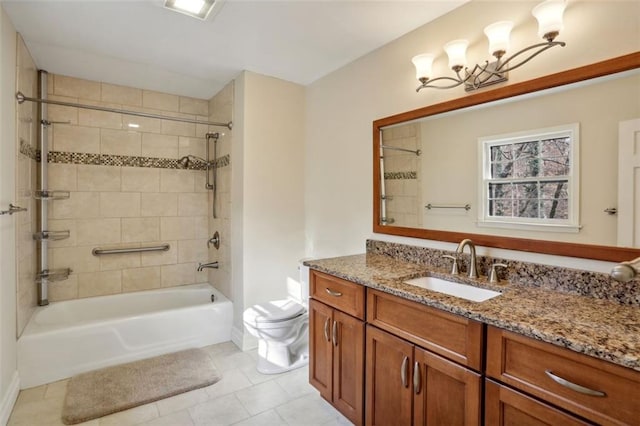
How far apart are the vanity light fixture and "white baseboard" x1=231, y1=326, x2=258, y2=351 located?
2.33 m

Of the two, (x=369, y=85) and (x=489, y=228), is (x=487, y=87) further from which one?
(x=369, y=85)

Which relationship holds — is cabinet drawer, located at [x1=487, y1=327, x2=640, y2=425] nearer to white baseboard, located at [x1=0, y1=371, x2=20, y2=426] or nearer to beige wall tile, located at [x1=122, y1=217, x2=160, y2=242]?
white baseboard, located at [x1=0, y1=371, x2=20, y2=426]

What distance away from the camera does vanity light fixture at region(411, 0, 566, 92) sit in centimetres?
136

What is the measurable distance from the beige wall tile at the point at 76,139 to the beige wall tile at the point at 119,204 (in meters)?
0.43

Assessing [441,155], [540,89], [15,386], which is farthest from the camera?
[15,386]

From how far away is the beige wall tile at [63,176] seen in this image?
2.85m

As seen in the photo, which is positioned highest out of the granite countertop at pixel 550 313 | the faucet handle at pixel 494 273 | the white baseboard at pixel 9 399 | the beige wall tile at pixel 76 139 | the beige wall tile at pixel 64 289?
the beige wall tile at pixel 76 139

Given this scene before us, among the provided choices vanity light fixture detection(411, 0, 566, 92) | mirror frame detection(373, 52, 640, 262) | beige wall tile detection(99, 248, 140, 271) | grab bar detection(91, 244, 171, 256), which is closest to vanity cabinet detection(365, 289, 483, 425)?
mirror frame detection(373, 52, 640, 262)

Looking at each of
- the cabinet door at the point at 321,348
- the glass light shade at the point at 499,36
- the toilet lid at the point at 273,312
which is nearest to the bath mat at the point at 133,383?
the toilet lid at the point at 273,312

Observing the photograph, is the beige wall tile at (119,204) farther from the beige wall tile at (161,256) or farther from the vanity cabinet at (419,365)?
the vanity cabinet at (419,365)

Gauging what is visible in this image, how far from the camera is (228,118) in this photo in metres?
3.04

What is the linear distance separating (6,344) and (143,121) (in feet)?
7.00

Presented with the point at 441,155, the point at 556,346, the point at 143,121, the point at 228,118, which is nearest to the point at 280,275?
the point at 228,118

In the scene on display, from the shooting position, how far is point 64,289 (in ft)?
9.53
